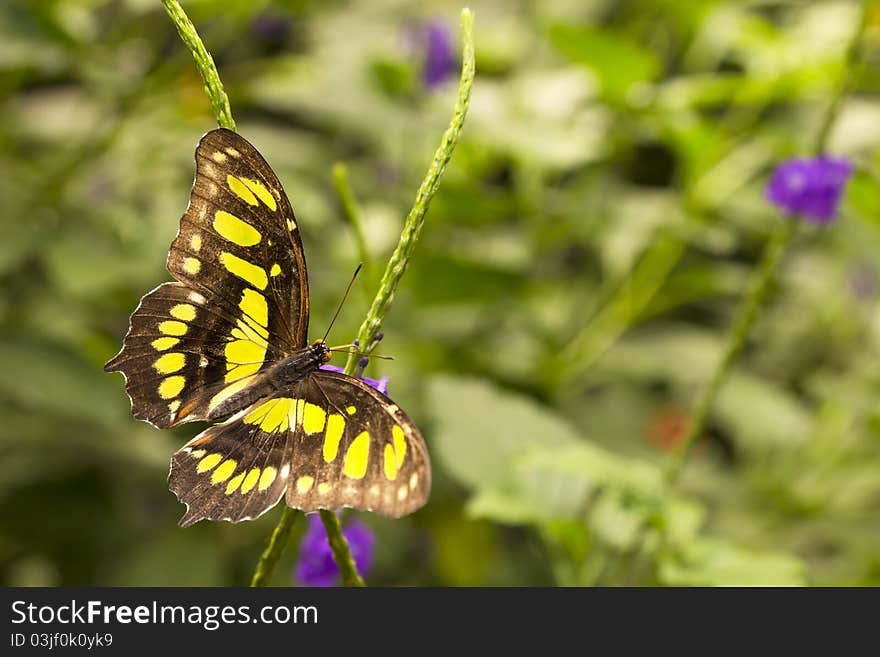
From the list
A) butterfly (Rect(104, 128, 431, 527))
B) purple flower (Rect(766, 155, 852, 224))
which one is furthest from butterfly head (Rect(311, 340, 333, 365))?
purple flower (Rect(766, 155, 852, 224))

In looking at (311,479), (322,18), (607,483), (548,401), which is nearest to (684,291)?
(548,401)

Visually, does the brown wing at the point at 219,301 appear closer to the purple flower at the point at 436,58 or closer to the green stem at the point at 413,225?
the green stem at the point at 413,225

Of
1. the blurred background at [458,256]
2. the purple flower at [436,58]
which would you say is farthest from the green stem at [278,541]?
the purple flower at [436,58]

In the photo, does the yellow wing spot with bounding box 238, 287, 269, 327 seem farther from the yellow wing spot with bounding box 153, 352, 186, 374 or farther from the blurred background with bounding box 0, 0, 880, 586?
the blurred background with bounding box 0, 0, 880, 586

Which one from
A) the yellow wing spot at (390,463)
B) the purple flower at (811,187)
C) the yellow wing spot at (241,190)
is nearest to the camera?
the yellow wing spot at (390,463)

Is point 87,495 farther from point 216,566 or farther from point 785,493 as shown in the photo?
point 785,493
